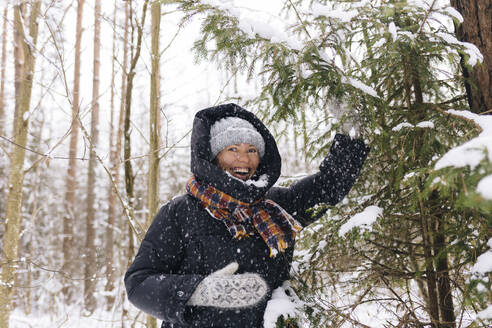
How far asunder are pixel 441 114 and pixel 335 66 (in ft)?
2.53

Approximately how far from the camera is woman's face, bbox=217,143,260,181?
240cm

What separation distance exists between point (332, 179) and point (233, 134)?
0.72 m

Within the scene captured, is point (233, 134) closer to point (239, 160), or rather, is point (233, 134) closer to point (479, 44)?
point (239, 160)

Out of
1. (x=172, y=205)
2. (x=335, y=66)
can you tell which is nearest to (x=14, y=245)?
(x=172, y=205)

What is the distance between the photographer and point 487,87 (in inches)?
84.5

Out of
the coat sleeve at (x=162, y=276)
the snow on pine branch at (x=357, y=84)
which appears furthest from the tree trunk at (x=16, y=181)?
the snow on pine branch at (x=357, y=84)

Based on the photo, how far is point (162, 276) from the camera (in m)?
2.08

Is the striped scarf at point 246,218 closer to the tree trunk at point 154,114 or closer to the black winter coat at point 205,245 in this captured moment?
the black winter coat at point 205,245

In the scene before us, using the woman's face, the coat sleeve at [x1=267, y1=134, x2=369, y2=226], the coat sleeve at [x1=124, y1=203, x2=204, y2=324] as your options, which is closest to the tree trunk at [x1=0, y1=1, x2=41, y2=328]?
the coat sleeve at [x1=124, y1=203, x2=204, y2=324]

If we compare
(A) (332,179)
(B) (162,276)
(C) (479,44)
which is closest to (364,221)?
(A) (332,179)

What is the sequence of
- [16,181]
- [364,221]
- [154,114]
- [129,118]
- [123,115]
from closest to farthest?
[364,221] < [154,114] < [129,118] < [16,181] < [123,115]

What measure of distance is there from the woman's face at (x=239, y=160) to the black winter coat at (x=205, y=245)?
0.43 feet

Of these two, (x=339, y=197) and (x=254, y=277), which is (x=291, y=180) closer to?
(x=339, y=197)

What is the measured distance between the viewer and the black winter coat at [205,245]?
6.66 feet
